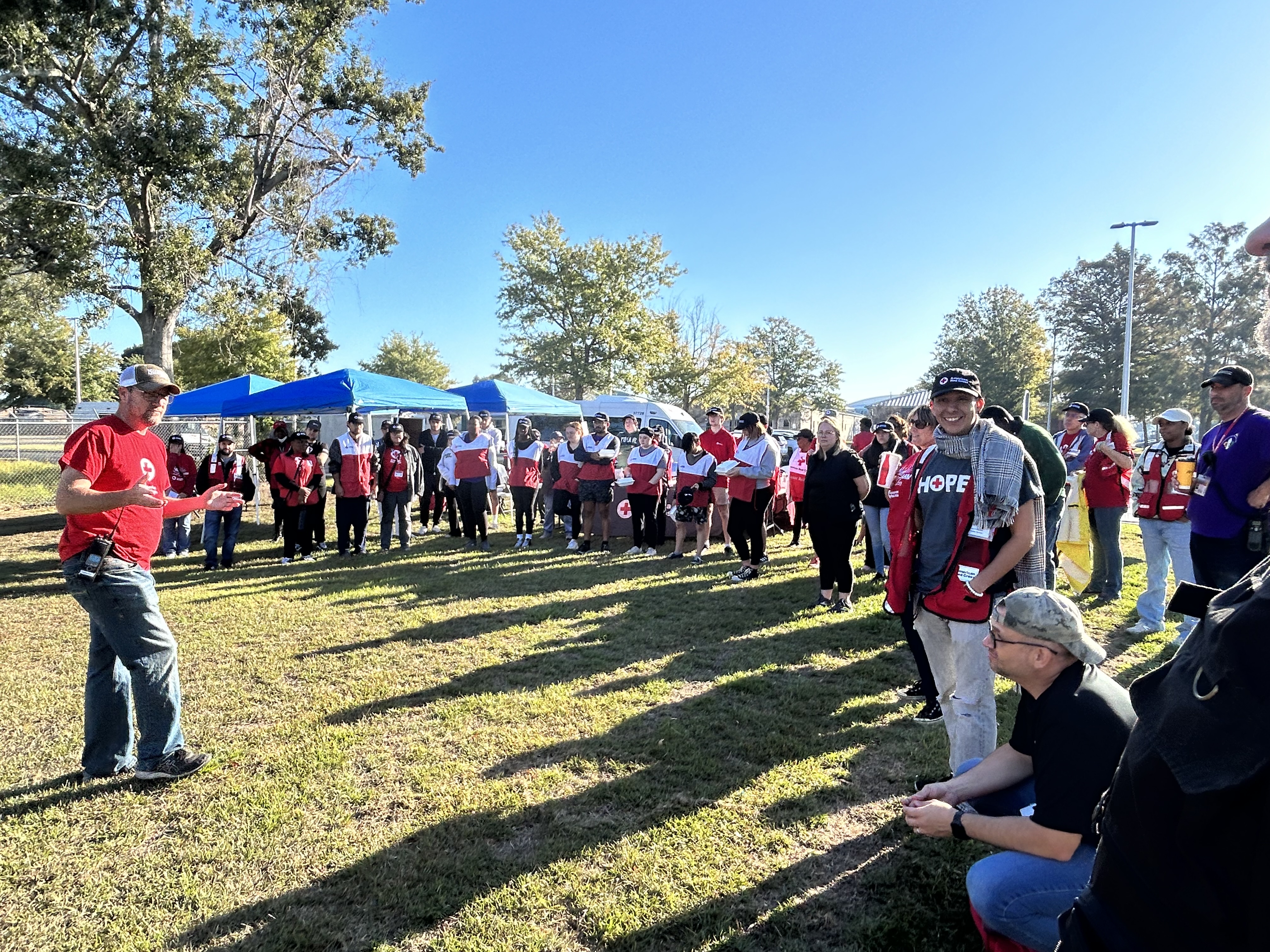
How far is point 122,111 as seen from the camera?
509 inches

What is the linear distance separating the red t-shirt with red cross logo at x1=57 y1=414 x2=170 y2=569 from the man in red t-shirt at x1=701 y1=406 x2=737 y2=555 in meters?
6.36

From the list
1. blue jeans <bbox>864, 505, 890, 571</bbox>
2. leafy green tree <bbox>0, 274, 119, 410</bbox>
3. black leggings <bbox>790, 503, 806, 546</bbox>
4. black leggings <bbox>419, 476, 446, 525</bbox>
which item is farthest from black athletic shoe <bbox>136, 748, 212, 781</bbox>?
leafy green tree <bbox>0, 274, 119, 410</bbox>

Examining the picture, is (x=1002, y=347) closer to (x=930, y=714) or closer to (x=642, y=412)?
(x=642, y=412)

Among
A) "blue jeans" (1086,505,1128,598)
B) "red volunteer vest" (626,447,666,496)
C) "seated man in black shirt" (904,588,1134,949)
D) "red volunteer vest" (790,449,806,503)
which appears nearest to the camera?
"seated man in black shirt" (904,588,1134,949)

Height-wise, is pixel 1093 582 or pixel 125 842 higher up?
pixel 1093 582

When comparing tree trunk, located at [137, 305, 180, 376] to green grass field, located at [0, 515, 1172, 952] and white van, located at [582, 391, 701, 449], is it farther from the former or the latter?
white van, located at [582, 391, 701, 449]

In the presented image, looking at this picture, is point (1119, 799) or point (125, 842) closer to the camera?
point (1119, 799)

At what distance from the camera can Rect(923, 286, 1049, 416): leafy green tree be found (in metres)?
43.9

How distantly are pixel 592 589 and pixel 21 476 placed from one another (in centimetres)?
2157

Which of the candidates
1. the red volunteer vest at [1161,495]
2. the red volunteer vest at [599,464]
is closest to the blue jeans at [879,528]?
the red volunteer vest at [1161,495]

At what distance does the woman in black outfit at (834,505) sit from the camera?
6324mm

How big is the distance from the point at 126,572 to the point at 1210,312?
60.3 metres

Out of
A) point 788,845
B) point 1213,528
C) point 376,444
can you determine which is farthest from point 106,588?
point 376,444

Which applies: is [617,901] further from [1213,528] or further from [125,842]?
[1213,528]
